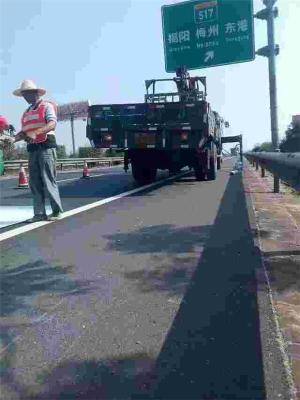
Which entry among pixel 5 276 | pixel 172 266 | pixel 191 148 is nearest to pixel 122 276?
pixel 172 266

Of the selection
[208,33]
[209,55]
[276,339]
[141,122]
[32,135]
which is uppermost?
[208,33]

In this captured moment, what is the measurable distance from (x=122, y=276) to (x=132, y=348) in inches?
52.7

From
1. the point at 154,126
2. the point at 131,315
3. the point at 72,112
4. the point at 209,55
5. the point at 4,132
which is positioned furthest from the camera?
the point at 72,112

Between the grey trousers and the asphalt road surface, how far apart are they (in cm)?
63

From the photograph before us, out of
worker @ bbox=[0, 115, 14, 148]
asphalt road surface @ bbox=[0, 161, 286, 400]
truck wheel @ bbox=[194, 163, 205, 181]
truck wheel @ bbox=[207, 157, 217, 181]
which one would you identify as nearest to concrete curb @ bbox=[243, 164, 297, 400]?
asphalt road surface @ bbox=[0, 161, 286, 400]

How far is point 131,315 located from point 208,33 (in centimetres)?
1524

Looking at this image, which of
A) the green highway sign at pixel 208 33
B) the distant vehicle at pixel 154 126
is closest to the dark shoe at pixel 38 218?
the distant vehicle at pixel 154 126

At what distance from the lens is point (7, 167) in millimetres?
25094

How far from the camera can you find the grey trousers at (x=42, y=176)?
613 cm

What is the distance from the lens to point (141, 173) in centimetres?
1363

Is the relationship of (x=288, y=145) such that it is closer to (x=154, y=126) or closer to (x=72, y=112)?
(x=154, y=126)

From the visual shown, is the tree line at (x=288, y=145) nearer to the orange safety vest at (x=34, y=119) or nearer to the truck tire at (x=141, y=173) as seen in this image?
the truck tire at (x=141, y=173)

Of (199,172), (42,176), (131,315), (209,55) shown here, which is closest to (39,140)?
(42,176)

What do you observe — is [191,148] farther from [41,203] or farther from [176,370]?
[176,370]
